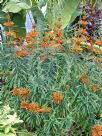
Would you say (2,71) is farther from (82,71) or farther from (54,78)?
(82,71)

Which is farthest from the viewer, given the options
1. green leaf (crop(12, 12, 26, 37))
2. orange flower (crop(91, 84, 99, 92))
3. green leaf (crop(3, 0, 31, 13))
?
green leaf (crop(12, 12, 26, 37))

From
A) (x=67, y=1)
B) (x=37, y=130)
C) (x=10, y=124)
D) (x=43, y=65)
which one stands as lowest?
(x=37, y=130)

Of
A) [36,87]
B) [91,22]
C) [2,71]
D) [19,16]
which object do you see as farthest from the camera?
[91,22]

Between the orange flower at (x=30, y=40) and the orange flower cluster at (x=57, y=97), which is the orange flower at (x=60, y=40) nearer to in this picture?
the orange flower at (x=30, y=40)

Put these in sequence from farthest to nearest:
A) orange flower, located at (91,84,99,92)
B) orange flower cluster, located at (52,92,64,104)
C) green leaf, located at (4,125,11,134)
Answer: orange flower, located at (91,84,99,92) → orange flower cluster, located at (52,92,64,104) → green leaf, located at (4,125,11,134)

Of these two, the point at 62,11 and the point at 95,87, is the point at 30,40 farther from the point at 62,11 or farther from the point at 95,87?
the point at 62,11

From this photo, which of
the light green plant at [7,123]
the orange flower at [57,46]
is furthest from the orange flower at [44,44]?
the light green plant at [7,123]

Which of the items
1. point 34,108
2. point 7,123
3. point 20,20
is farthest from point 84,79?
point 20,20

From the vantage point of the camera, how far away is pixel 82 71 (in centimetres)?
388

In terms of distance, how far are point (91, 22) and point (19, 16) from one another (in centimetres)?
118

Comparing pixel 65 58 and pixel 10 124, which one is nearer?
pixel 10 124

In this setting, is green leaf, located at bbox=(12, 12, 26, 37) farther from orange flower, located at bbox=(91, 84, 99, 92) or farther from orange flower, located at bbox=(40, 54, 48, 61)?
orange flower, located at bbox=(91, 84, 99, 92)

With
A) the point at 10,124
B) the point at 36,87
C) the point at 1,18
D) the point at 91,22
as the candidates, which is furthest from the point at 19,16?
the point at 10,124

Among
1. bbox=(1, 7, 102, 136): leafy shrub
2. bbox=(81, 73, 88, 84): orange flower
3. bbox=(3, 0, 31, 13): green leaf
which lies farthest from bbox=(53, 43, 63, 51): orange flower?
bbox=(3, 0, 31, 13): green leaf
